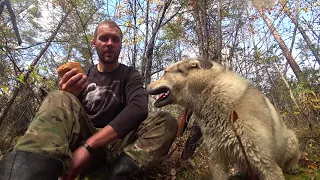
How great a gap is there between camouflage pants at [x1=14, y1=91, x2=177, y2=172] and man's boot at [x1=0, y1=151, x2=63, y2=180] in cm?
5

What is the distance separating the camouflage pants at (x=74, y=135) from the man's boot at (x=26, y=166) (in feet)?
0.15

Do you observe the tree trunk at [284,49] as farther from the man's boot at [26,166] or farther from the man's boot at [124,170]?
the man's boot at [26,166]

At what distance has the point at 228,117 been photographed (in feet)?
8.09

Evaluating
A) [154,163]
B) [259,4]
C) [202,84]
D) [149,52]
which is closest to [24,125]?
[149,52]

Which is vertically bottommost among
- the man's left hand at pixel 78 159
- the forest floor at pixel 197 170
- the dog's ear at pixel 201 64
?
the forest floor at pixel 197 170

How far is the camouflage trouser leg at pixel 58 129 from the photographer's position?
2105mm

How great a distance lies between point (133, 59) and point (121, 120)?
100 inches

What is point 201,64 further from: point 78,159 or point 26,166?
point 26,166

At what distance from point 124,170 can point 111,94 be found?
0.95 meters

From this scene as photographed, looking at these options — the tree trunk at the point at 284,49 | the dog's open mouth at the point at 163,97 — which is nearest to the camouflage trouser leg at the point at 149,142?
the dog's open mouth at the point at 163,97

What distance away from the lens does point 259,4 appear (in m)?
7.63

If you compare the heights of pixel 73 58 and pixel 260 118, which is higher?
pixel 73 58

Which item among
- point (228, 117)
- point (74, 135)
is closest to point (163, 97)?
point (228, 117)

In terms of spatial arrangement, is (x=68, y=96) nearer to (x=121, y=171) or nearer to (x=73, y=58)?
(x=121, y=171)
